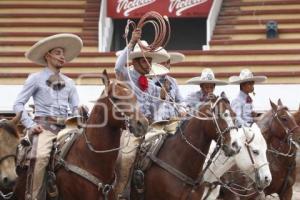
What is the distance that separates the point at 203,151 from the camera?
7.81 m

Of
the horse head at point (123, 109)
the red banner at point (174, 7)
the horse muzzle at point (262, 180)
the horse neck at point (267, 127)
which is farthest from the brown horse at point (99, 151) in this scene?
the red banner at point (174, 7)

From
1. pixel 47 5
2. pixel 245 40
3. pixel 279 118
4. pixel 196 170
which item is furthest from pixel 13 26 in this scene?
pixel 196 170

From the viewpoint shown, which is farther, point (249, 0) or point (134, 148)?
point (249, 0)

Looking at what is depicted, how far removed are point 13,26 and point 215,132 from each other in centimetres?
1469

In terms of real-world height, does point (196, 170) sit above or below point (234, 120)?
below

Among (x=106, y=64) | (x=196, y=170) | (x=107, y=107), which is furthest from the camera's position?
(x=106, y=64)

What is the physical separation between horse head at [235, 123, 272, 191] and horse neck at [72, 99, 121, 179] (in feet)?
6.25

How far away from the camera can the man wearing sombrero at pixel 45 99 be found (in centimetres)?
766

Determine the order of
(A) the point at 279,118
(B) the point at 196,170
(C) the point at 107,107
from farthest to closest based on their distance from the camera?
(A) the point at 279,118
(B) the point at 196,170
(C) the point at 107,107

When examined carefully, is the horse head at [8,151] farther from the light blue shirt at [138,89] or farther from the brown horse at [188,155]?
the brown horse at [188,155]

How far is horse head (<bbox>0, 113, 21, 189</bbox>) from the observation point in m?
6.92

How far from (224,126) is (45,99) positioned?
206 cm

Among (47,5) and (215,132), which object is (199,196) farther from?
(47,5)

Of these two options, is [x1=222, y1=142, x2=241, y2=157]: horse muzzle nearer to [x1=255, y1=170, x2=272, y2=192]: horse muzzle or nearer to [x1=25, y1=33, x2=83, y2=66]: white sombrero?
[x1=255, y1=170, x2=272, y2=192]: horse muzzle
